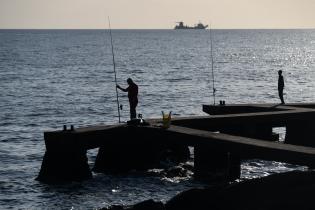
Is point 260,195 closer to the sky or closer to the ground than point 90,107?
closer to the sky

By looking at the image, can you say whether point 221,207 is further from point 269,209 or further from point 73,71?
point 73,71

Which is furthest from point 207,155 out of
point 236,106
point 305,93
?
point 305,93

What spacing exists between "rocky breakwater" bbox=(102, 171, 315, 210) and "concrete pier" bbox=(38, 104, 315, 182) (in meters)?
3.16

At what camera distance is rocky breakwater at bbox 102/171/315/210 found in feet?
35.8

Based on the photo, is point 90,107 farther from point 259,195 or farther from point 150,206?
point 259,195

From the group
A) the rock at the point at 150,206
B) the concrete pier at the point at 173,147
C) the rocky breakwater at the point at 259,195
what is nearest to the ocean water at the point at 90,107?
the concrete pier at the point at 173,147

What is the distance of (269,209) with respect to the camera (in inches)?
424

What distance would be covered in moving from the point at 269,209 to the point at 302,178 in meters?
1.23

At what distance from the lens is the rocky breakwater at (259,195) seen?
10914 millimetres

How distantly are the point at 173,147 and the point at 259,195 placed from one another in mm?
10638

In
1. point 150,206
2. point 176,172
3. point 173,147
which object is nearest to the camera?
point 150,206

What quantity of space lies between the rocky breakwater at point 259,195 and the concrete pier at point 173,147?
316cm

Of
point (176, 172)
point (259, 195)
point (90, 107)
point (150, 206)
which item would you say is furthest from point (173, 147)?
point (90, 107)

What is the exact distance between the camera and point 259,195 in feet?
37.1
